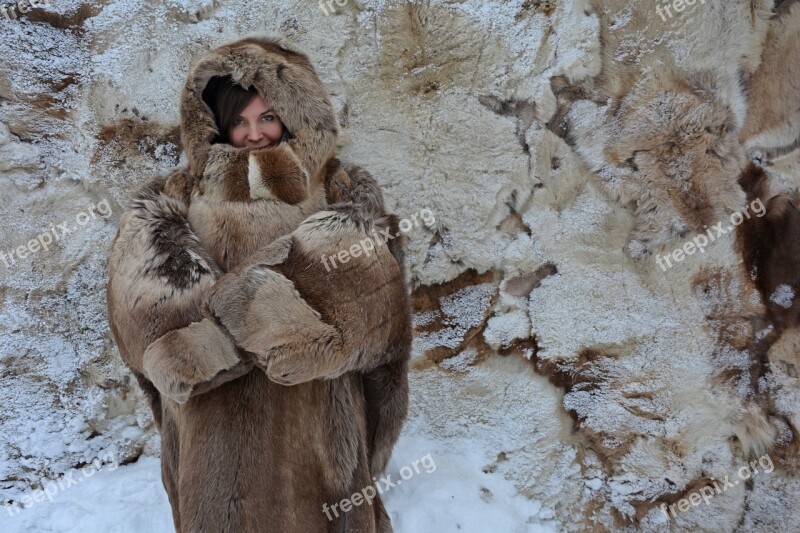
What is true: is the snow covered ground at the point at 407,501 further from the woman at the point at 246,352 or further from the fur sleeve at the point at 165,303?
the fur sleeve at the point at 165,303

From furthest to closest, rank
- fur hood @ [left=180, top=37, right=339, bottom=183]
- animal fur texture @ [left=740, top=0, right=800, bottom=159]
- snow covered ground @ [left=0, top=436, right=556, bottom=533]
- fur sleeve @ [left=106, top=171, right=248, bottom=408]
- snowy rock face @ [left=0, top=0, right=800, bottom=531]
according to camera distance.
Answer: snow covered ground @ [left=0, top=436, right=556, bottom=533] → snowy rock face @ [left=0, top=0, right=800, bottom=531] → animal fur texture @ [left=740, top=0, right=800, bottom=159] → fur hood @ [left=180, top=37, right=339, bottom=183] → fur sleeve @ [left=106, top=171, right=248, bottom=408]

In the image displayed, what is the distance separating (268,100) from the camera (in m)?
1.80

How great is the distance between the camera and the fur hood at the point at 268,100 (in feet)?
5.88

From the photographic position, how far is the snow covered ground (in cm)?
229

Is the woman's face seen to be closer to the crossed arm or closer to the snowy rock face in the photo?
the crossed arm

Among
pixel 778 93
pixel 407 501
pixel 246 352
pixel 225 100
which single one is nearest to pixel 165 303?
pixel 246 352

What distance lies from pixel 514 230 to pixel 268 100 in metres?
1.23

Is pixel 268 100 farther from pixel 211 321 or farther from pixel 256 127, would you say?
pixel 211 321

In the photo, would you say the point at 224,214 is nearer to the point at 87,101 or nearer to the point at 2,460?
the point at 87,101

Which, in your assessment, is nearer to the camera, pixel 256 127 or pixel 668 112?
pixel 256 127

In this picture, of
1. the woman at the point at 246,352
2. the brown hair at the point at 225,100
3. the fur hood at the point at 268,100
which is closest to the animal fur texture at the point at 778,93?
the woman at the point at 246,352

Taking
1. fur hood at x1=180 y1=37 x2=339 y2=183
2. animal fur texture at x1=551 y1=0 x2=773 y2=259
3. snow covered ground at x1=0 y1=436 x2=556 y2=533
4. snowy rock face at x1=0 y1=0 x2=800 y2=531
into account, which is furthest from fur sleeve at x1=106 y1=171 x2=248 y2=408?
animal fur texture at x1=551 y1=0 x2=773 y2=259

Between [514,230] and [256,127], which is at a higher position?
[256,127]

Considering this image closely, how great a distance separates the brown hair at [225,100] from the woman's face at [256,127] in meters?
0.02
